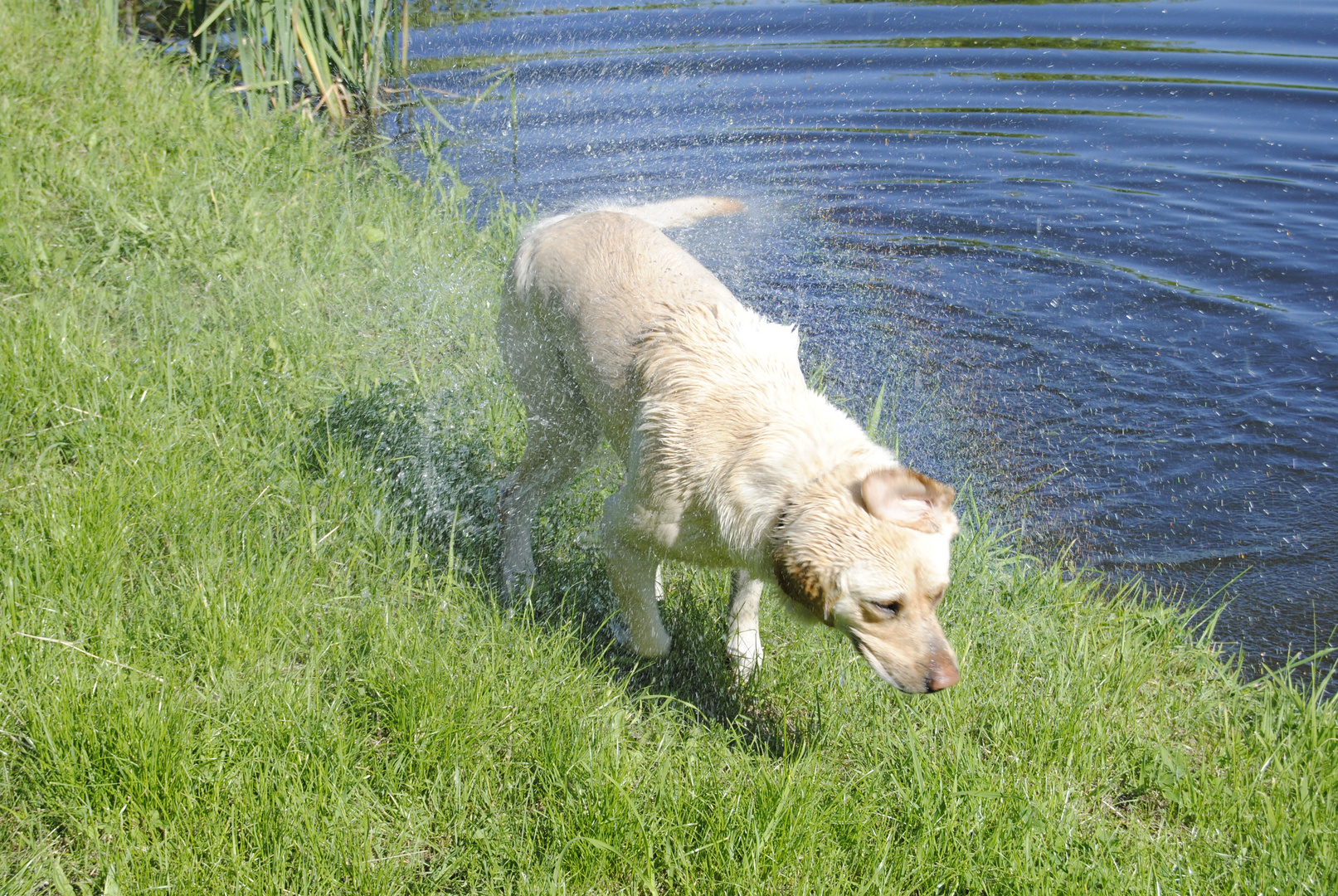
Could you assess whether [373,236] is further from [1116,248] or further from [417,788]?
[1116,248]

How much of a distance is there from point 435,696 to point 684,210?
5311mm

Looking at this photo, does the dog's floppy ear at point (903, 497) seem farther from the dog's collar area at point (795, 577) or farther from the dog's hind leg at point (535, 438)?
the dog's hind leg at point (535, 438)

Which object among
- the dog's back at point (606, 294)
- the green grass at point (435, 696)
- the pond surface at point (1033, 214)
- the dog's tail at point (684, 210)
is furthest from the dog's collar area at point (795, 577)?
the dog's tail at point (684, 210)

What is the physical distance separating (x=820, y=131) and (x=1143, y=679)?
7006mm

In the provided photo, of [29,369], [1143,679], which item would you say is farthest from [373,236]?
[1143,679]

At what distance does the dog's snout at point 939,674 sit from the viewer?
2.67 m

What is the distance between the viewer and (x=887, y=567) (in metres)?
2.68

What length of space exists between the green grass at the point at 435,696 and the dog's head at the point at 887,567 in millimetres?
427

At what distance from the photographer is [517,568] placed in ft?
13.3

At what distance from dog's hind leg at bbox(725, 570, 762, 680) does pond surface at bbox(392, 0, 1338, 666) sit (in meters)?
1.79

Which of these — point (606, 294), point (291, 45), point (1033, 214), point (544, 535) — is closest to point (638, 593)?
point (544, 535)

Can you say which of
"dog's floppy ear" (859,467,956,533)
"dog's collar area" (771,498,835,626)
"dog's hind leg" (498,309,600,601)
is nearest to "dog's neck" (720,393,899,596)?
"dog's collar area" (771,498,835,626)

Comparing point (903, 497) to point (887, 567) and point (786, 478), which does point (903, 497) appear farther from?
point (786, 478)

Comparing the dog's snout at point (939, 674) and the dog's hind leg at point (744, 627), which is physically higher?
the dog's snout at point (939, 674)
